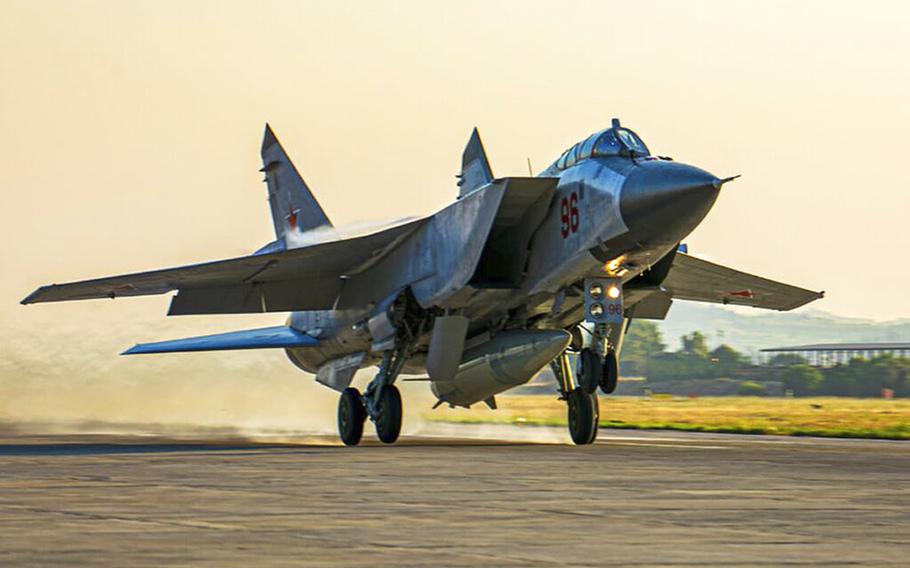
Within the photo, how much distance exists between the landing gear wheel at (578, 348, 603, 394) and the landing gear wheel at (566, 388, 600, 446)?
5.38ft

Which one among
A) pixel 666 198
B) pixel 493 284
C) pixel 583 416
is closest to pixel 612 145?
pixel 666 198

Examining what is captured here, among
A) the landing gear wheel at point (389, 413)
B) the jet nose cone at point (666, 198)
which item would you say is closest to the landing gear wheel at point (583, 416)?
the landing gear wheel at point (389, 413)

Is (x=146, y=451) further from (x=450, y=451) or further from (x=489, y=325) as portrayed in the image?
(x=489, y=325)

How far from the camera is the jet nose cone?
1554cm

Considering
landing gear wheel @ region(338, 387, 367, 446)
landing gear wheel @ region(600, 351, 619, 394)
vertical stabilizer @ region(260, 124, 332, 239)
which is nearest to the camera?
landing gear wheel @ region(600, 351, 619, 394)

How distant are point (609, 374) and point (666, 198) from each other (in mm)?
2205

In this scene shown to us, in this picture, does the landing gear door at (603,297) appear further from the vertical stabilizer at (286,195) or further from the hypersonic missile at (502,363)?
the vertical stabilizer at (286,195)

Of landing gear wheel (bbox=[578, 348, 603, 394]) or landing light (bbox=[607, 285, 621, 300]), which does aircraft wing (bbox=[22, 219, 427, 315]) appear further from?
landing gear wheel (bbox=[578, 348, 603, 394])

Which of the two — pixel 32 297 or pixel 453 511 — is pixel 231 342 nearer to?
pixel 32 297

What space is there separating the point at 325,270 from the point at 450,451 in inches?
205

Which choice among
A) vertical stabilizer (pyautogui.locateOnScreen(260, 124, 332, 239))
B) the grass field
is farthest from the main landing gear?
the grass field

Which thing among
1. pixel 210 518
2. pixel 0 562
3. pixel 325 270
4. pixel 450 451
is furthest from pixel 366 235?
pixel 0 562

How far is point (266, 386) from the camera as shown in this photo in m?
26.4

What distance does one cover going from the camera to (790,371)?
2053 inches
